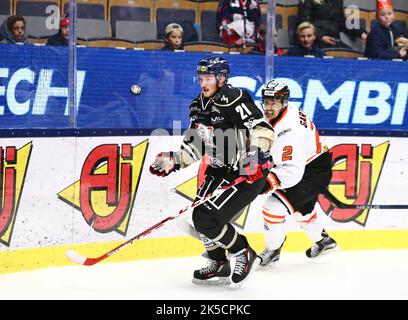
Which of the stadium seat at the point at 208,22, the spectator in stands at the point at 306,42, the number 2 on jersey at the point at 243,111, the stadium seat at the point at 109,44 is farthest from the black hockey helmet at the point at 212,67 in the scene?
the spectator in stands at the point at 306,42

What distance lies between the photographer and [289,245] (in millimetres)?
6289

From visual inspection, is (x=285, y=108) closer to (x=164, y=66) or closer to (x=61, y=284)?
(x=164, y=66)

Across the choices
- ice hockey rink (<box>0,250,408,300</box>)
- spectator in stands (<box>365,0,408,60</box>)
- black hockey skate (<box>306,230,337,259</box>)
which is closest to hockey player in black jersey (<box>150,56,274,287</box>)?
ice hockey rink (<box>0,250,408,300</box>)

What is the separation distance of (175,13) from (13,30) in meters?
1.15

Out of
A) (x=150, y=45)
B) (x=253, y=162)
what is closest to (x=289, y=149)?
(x=253, y=162)

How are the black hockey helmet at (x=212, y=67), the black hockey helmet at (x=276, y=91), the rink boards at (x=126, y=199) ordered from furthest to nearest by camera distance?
the black hockey helmet at (x=276, y=91), the rink boards at (x=126, y=199), the black hockey helmet at (x=212, y=67)

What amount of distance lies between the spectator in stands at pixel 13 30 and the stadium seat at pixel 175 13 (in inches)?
35.3

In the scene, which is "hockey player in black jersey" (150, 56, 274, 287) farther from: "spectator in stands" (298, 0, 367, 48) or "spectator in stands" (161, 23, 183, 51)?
"spectator in stands" (298, 0, 367, 48)

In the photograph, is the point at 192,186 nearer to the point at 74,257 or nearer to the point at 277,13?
the point at 74,257

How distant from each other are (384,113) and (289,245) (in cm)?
124

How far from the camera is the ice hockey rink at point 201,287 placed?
4.89 m

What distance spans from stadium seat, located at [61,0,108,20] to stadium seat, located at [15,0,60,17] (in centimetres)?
15

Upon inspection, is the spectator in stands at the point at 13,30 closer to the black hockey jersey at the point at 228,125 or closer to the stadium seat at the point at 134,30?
the stadium seat at the point at 134,30

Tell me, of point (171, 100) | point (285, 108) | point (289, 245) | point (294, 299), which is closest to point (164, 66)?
point (171, 100)
